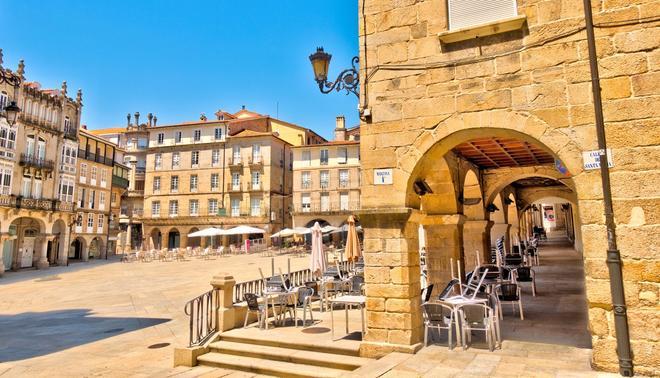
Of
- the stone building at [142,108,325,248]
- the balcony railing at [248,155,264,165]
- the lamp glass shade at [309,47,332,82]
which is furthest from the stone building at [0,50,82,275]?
the lamp glass shade at [309,47,332,82]

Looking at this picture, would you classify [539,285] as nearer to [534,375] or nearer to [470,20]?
[534,375]

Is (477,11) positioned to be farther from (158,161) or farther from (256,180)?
(158,161)

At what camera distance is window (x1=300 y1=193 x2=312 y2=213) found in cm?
4047

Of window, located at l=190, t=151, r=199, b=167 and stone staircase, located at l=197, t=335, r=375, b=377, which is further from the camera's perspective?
window, located at l=190, t=151, r=199, b=167

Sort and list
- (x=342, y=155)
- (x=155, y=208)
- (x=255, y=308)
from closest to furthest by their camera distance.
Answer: (x=255, y=308)
(x=342, y=155)
(x=155, y=208)

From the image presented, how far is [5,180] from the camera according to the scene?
2641 cm

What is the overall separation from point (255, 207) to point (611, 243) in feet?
125

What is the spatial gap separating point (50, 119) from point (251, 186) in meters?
17.7

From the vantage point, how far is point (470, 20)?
5.52 meters

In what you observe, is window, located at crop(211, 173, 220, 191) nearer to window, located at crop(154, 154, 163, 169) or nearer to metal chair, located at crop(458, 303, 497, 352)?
window, located at crop(154, 154, 163, 169)

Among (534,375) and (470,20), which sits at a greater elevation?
(470,20)

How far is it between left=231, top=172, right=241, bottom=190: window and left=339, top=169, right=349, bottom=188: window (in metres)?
10.6

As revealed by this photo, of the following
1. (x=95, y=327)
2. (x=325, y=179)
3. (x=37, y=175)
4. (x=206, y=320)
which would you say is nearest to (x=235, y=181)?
(x=325, y=179)

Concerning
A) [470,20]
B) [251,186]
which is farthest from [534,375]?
[251,186]
